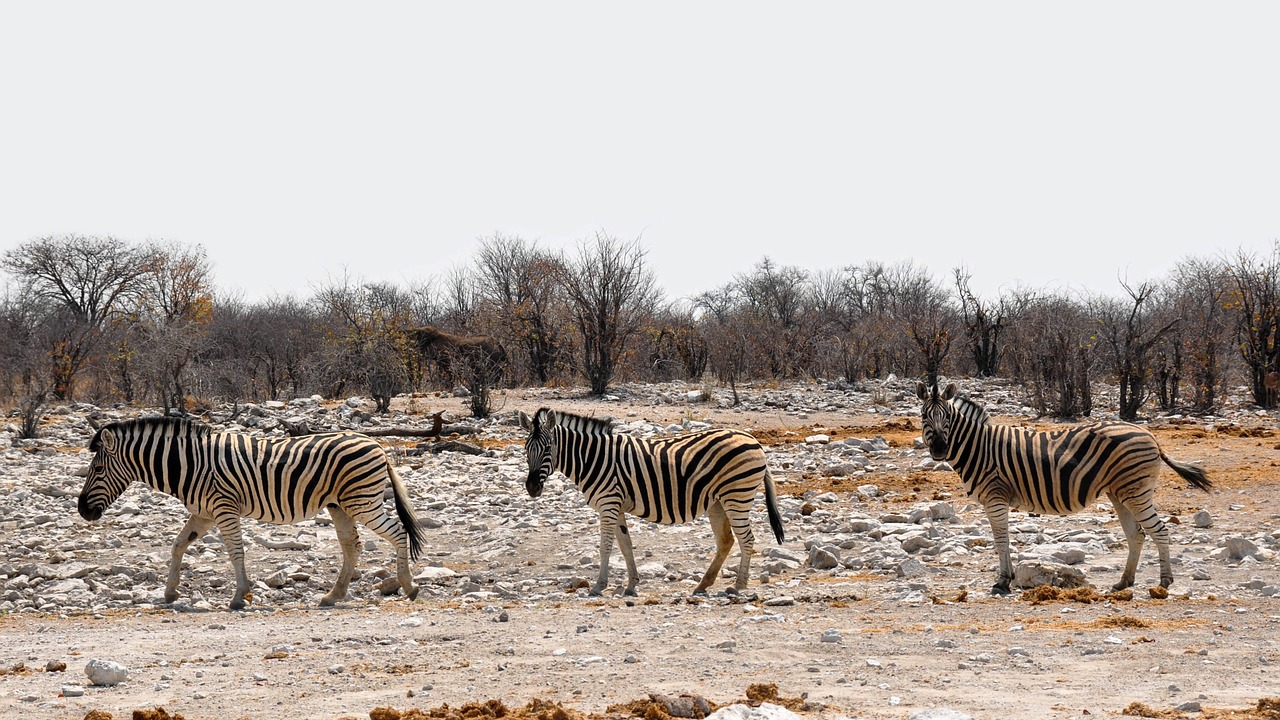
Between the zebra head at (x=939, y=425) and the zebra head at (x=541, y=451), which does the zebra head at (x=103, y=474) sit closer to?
the zebra head at (x=541, y=451)

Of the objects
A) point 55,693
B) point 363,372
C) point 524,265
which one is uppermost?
point 524,265

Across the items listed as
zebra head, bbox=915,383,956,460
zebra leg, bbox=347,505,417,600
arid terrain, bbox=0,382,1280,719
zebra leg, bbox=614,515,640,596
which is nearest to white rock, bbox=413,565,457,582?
arid terrain, bbox=0,382,1280,719

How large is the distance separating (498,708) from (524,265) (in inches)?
1598

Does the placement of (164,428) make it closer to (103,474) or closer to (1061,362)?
(103,474)

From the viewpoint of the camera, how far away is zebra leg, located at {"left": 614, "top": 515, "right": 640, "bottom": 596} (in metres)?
10.3

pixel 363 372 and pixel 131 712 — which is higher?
pixel 363 372

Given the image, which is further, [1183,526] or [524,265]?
[524,265]

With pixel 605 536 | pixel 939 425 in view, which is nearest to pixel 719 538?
pixel 605 536

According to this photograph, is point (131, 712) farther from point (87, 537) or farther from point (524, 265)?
point (524, 265)

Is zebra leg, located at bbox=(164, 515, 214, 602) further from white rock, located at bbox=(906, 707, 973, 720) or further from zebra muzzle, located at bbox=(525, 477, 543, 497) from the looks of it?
white rock, located at bbox=(906, 707, 973, 720)

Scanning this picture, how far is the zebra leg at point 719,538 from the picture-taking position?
10328 millimetres

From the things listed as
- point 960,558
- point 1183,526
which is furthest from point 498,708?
point 1183,526

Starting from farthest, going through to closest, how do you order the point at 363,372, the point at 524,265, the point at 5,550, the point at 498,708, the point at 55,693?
1. the point at 524,265
2. the point at 363,372
3. the point at 5,550
4. the point at 55,693
5. the point at 498,708

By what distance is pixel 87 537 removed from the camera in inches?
500
